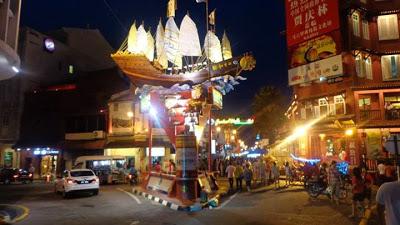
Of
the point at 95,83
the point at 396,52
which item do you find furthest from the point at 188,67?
the point at 95,83

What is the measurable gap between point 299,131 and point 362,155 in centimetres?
659

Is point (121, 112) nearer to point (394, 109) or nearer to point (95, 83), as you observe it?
point (95, 83)

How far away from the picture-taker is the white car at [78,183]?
20.6m

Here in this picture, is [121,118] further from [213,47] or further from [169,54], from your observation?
[213,47]

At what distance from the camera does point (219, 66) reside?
2481cm

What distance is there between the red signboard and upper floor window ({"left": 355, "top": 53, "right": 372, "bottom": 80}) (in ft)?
10.9

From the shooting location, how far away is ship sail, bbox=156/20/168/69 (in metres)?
28.7

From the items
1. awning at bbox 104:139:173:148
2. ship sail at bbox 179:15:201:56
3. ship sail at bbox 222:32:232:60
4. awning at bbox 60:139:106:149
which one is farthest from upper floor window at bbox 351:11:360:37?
awning at bbox 60:139:106:149

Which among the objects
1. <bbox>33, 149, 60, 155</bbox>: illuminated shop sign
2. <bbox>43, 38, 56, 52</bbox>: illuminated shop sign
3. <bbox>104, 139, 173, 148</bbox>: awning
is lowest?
<bbox>33, 149, 60, 155</bbox>: illuminated shop sign

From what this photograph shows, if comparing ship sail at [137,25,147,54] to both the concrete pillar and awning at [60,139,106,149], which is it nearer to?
the concrete pillar

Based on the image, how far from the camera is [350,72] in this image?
3045 cm

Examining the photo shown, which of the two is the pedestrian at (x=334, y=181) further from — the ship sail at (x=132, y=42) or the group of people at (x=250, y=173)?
the ship sail at (x=132, y=42)

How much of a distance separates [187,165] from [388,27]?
23.8 meters

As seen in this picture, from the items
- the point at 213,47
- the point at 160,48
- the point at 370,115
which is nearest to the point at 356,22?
the point at 370,115
